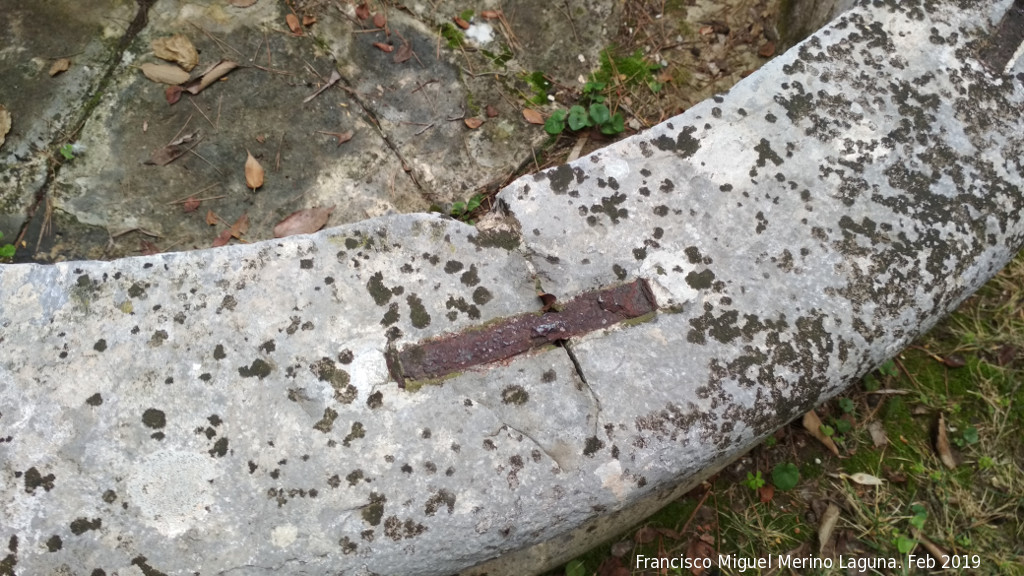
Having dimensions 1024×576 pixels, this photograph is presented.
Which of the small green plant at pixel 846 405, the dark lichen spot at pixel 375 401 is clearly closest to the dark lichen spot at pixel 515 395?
the dark lichen spot at pixel 375 401

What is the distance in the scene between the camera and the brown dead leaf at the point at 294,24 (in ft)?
8.11

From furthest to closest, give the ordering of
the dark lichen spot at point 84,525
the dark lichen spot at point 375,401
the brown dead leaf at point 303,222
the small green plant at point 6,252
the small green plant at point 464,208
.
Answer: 1. the small green plant at point 464,208
2. the brown dead leaf at point 303,222
3. the small green plant at point 6,252
4. the dark lichen spot at point 375,401
5. the dark lichen spot at point 84,525

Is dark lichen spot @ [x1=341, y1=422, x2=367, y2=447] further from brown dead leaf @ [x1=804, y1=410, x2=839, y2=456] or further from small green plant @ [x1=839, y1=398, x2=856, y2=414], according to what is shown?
small green plant @ [x1=839, y1=398, x2=856, y2=414]

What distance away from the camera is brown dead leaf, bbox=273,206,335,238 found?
229 cm

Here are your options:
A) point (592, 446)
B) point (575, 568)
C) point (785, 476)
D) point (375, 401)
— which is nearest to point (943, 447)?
point (785, 476)

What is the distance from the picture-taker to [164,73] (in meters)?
2.36

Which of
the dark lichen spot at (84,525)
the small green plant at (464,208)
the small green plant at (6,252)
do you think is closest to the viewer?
the dark lichen spot at (84,525)

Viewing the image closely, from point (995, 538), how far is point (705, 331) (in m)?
1.61

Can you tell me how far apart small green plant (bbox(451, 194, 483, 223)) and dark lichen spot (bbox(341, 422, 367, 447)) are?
104cm

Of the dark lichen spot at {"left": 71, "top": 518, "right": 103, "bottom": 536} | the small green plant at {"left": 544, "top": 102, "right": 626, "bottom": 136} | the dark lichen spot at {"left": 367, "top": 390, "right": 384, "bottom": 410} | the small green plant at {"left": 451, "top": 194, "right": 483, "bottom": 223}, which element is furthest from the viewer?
the small green plant at {"left": 544, "top": 102, "right": 626, "bottom": 136}

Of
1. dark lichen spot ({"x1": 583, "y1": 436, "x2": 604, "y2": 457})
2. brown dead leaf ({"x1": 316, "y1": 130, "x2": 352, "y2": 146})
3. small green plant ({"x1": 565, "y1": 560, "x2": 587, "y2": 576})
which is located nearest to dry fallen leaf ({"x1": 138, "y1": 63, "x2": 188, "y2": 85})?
brown dead leaf ({"x1": 316, "y1": 130, "x2": 352, "y2": 146})

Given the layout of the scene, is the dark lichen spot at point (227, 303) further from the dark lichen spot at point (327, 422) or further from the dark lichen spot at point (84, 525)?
the dark lichen spot at point (84, 525)

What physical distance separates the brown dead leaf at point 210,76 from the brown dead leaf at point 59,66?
0.38 metres

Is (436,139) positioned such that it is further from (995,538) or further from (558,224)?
(995,538)
